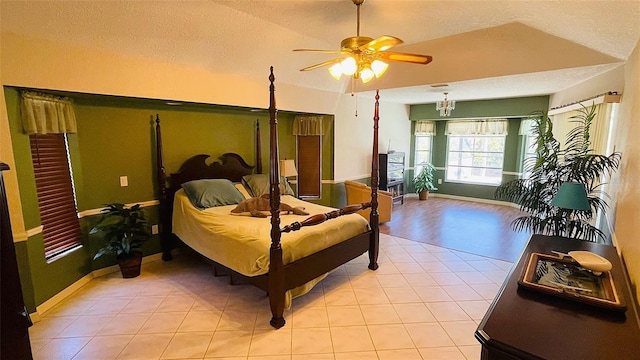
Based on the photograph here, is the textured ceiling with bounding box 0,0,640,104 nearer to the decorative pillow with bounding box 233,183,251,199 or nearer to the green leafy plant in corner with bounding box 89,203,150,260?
the decorative pillow with bounding box 233,183,251,199

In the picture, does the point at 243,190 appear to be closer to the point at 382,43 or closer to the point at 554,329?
the point at 382,43

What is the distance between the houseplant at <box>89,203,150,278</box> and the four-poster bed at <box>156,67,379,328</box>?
1.42 ft

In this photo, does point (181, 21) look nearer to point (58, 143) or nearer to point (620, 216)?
point (58, 143)

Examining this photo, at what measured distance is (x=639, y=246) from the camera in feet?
4.87

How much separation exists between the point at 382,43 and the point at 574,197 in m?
1.91

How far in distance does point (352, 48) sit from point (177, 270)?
322cm

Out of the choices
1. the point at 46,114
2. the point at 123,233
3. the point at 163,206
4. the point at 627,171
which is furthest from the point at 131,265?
the point at 627,171

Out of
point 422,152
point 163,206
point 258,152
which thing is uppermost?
point 258,152

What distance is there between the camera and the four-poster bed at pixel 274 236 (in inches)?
96.7

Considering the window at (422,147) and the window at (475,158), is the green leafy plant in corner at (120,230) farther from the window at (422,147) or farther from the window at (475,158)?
the window at (475,158)

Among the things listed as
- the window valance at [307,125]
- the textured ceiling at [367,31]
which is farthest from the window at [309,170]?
the textured ceiling at [367,31]

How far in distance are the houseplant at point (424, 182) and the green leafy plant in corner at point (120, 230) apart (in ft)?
20.2

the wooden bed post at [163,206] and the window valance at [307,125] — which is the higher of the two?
the window valance at [307,125]

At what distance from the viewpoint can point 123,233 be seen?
10.9ft
